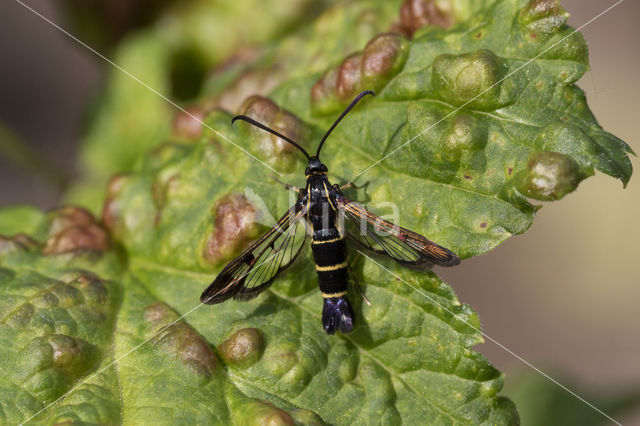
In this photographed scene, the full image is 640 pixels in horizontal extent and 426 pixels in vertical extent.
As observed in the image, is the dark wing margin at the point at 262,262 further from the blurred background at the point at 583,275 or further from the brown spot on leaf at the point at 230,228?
the blurred background at the point at 583,275

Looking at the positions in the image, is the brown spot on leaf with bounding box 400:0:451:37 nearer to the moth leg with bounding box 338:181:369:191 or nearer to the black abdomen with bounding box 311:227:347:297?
the moth leg with bounding box 338:181:369:191

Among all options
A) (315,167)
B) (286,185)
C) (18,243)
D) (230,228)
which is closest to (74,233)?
(18,243)

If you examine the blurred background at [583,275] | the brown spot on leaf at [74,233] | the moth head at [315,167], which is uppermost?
the moth head at [315,167]

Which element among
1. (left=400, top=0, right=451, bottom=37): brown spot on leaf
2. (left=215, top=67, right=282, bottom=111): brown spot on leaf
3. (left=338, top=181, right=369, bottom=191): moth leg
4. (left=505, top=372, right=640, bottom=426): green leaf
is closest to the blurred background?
(left=505, top=372, right=640, bottom=426): green leaf

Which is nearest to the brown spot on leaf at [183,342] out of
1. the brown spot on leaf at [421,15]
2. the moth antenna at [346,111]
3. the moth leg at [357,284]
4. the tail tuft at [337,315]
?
the tail tuft at [337,315]

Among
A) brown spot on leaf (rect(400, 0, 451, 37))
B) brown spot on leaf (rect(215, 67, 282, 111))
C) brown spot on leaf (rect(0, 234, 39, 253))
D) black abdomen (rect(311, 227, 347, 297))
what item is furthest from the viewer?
brown spot on leaf (rect(215, 67, 282, 111))

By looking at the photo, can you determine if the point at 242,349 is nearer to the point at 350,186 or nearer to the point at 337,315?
the point at 337,315

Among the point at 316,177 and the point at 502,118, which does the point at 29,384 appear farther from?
the point at 502,118
